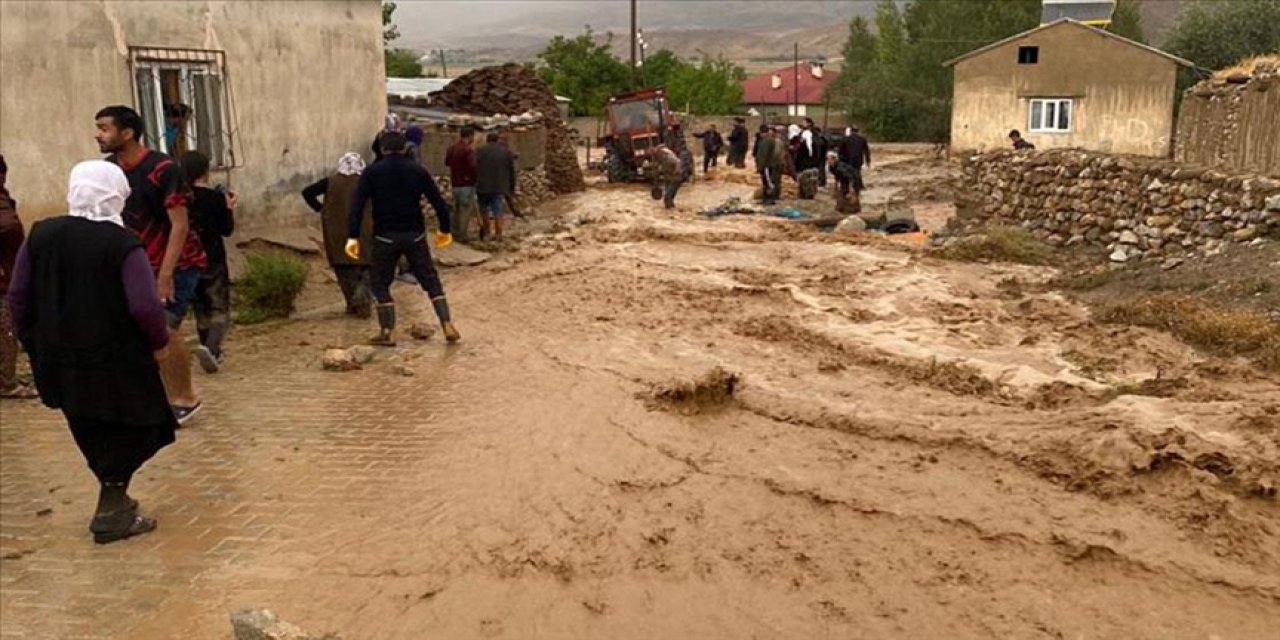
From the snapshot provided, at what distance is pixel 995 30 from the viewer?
54.8 metres

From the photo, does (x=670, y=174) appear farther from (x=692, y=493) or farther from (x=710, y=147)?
(x=692, y=493)

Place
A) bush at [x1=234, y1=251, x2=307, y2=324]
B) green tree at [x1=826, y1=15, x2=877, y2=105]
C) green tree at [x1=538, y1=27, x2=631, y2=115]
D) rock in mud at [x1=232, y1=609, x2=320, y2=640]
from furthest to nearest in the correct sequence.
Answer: green tree at [x1=826, y1=15, x2=877, y2=105], green tree at [x1=538, y1=27, x2=631, y2=115], bush at [x1=234, y1=251, x2=307, y2=324], rock in mud at [x1=232, y1=609, x2=320, y2=640]

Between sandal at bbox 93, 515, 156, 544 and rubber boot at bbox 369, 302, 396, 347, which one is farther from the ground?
rubber boot at bbox 369, 302, 396, 347

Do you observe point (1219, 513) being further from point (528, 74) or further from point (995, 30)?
point (995, 30)

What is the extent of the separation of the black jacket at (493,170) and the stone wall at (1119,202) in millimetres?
6109

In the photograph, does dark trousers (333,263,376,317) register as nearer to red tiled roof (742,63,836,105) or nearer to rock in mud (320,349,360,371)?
rock in mud (320,349,360,371)

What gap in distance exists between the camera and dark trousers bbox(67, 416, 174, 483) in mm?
4812

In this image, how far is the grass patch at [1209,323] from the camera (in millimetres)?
7328

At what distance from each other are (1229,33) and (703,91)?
28.5 meters

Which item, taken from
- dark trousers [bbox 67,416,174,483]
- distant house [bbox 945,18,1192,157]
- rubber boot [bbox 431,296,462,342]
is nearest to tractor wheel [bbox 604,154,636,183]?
distant house [bbox 945,18,1192,157]

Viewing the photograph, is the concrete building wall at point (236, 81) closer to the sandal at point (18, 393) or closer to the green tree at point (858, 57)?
the sandal at point (18, 393)

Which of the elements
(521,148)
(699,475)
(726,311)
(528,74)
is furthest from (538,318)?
(528,74)

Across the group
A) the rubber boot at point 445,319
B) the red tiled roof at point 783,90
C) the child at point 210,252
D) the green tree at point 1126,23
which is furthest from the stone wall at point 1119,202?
the red tiled roof at point 783,90

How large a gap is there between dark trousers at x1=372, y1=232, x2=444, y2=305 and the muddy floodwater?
0.48 metres
